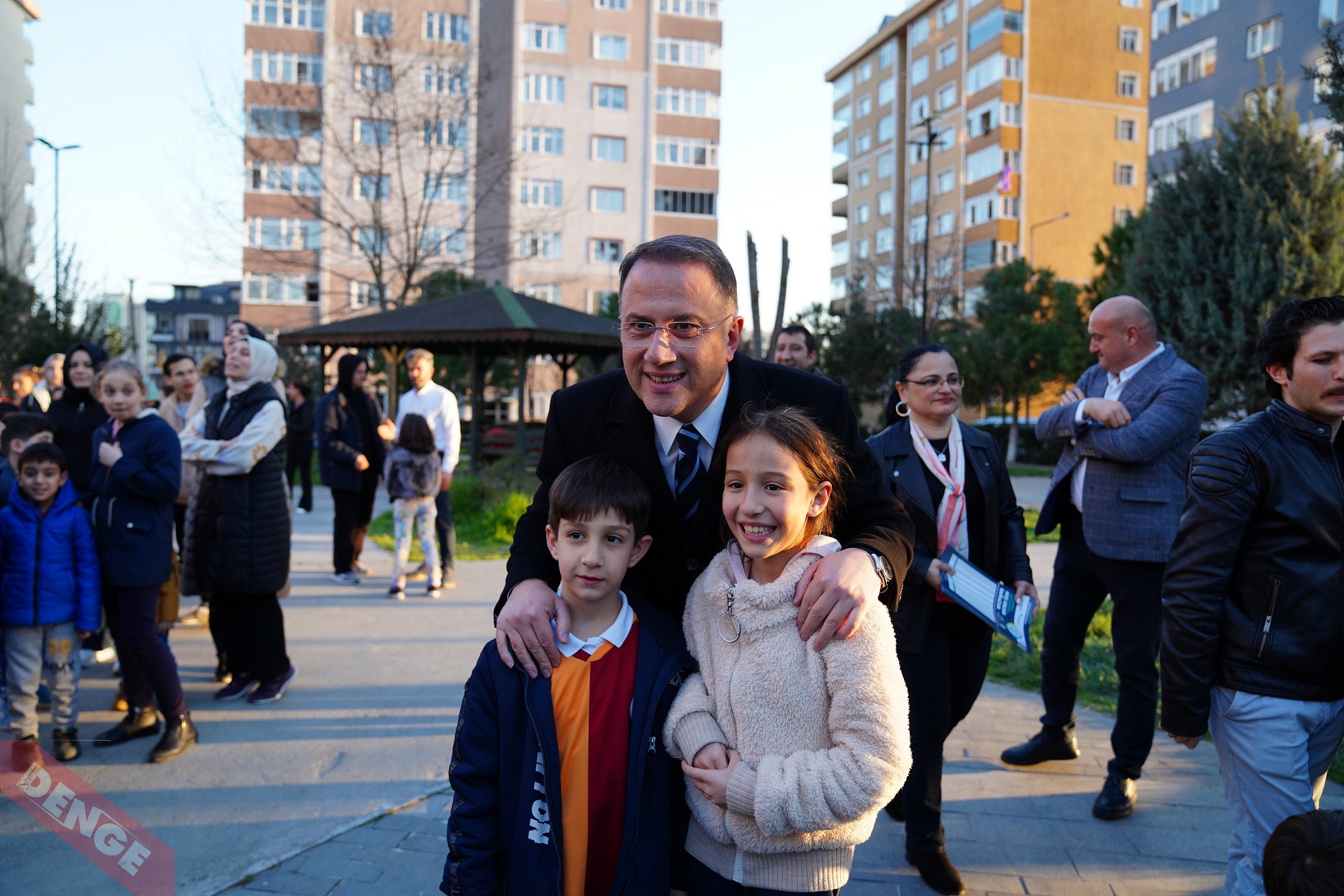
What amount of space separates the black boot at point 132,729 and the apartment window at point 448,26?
87.1 ft

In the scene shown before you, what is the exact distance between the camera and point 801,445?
→ 2.16m

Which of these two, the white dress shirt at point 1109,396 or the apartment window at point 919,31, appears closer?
the white dress shirt at point 1109,396

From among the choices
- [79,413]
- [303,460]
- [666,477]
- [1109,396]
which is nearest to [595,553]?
[666,477]

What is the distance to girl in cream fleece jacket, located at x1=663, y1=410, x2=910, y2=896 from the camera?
201cm

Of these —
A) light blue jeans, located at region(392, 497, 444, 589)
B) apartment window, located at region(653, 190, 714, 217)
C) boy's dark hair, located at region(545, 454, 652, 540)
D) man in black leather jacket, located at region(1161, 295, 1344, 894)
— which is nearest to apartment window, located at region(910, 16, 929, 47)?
apartment window, located at region(653, 190, 714, 217)

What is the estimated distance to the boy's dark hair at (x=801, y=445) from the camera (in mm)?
2152

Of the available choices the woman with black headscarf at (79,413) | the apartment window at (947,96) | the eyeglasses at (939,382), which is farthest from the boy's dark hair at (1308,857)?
the apartment window at (947,96)

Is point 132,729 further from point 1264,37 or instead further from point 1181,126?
point 1181,126

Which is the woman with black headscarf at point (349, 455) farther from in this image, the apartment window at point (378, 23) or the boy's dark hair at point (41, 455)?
the apartment window at point (378, 23)

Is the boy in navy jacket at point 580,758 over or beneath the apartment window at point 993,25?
beneath

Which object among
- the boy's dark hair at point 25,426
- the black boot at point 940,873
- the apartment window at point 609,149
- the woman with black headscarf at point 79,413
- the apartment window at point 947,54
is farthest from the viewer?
the apartment window at point 947,54

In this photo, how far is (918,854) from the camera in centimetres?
348

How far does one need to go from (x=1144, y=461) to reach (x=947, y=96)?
5802 cm

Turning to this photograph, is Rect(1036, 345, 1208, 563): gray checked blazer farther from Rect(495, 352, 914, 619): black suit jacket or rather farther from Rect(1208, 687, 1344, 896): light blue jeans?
Rect(495, 352, 914, 619): black suit jacket
